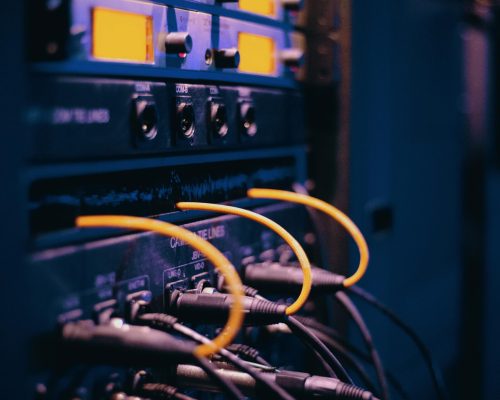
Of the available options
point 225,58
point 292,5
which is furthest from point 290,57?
point 225,58

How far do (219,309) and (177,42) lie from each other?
0.25 metres

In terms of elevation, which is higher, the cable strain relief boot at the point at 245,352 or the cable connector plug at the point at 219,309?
the cable connector plug at the point at 219,309

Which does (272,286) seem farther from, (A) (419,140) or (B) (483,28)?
(B) (483,28)

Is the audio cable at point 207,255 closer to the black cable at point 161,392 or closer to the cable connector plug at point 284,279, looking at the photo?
the black cable at point 161,392

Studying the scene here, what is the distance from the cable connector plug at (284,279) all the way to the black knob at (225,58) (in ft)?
0.75

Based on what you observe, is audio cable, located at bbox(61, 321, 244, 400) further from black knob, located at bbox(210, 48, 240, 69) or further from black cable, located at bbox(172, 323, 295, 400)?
black knob, located at bbox(210, 48, 240, 69)

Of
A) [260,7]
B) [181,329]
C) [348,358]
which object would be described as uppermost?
[260,7]

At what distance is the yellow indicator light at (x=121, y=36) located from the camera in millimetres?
616

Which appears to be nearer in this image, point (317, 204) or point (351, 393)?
point (351, 393)

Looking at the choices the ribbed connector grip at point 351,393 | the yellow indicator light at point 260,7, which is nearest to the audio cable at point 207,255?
the ribbed connector grip at point 351,393

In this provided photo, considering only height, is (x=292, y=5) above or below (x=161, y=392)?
above

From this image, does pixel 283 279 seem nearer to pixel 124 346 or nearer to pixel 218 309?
pixel 218 309

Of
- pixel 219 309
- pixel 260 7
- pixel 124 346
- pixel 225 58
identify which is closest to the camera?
pixel 124 346

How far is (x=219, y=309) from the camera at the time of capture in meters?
0.68
